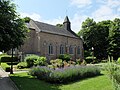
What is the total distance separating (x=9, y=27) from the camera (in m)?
20.0

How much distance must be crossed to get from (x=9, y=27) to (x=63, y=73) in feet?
21.8

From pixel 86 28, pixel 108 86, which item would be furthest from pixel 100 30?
pixel 108 86

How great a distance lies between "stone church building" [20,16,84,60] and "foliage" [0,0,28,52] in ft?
72.3

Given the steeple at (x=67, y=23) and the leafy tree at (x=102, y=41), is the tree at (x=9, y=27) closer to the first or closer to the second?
the steeple at (x=67, y=23)

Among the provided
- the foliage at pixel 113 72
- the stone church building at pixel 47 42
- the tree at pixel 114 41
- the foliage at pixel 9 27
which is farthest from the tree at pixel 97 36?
the foliage at pixel 113 72

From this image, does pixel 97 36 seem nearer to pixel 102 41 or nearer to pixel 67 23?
pixel 102 41

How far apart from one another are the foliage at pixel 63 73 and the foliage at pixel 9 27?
142 inches

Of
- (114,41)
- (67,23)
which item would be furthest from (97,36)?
(67,23)

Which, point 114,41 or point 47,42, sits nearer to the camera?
point 47,42

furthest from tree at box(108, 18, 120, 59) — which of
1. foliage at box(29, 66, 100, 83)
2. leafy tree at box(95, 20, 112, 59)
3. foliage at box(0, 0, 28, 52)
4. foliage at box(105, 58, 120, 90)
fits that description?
foliage at box(105, 58, 120, 90)

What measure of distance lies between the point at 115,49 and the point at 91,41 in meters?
6.98

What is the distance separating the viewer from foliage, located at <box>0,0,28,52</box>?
766 inches

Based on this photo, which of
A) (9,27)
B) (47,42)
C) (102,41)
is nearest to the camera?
(9,27)

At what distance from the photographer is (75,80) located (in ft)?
64.8
